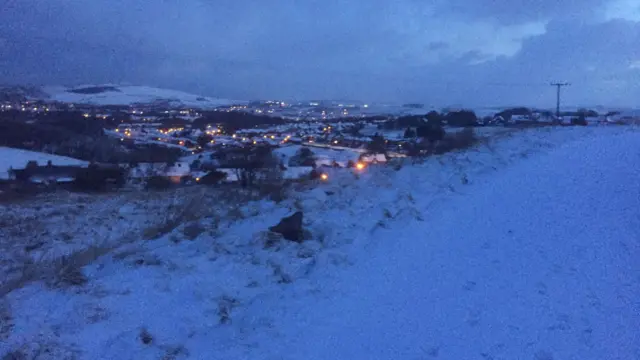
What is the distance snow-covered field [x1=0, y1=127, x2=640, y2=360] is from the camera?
12.7ft

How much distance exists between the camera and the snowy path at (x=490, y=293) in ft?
13.0

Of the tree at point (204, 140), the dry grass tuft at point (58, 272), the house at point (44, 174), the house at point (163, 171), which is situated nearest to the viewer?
the dry grass tuft at point (58, 272)

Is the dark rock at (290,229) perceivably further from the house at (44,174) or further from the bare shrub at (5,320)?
the house at (44,174)

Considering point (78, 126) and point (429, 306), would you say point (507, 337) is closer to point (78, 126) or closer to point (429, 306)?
point (429, 306)

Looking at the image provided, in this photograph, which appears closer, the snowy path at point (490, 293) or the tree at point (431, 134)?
the snowy path at point (490, 293)

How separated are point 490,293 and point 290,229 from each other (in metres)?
2.57

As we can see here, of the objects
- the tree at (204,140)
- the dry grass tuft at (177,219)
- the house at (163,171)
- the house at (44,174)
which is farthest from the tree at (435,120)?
the dry grass tuft at (177,219)

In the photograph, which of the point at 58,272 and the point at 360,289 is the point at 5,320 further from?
the point at 360,289

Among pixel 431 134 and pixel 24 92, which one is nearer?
pixel 431 134

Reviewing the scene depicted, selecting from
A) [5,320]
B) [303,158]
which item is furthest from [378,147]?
[5,320]

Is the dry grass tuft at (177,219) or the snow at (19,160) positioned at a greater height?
the dry grass tuft at (177,219)

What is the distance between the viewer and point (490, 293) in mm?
4977

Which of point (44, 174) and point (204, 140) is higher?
point (204, 140)

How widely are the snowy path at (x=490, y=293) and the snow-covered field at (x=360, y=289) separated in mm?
17
